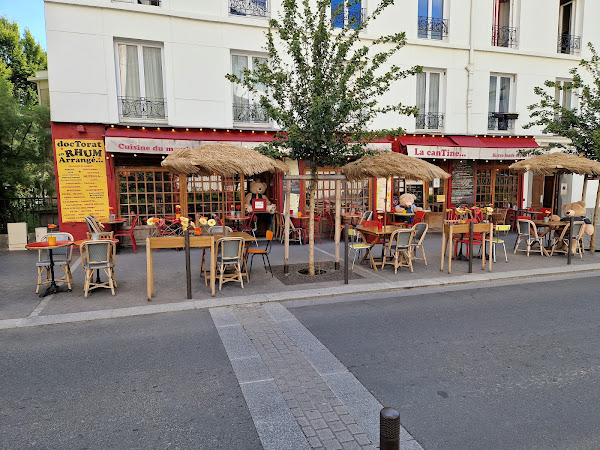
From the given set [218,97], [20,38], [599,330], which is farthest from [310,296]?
[20,38]

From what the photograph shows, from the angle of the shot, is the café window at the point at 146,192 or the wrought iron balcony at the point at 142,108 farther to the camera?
the café window at the point at 146,192

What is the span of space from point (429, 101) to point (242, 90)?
701cm

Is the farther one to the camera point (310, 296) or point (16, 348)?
point (310, 296)

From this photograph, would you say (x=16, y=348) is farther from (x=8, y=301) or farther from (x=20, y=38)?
(x=20, y=38)

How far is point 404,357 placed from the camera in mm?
4555

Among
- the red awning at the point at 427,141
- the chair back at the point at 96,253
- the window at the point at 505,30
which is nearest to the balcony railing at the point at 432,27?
the window at the point at 505,30

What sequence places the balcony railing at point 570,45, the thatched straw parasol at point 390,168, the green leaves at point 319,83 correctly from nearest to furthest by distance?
1. the green leaves at point 319,83
2. the thatched straw parasol at point 390,168
3. the balcony railing at point 570,45

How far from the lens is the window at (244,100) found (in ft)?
41.3

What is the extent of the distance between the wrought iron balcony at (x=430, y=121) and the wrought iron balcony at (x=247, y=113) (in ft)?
19.3

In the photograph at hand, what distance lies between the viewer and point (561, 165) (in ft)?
32.1

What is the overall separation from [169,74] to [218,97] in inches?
59.8

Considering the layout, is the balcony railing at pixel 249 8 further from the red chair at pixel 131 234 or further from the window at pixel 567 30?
the window at pixel 567 30

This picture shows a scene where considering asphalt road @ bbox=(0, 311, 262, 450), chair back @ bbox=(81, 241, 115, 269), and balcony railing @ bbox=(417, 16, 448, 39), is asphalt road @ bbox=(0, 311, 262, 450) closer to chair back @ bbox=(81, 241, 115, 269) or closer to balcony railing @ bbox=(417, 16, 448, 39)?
chair back @ bbox=(81, 241, 115, 269)

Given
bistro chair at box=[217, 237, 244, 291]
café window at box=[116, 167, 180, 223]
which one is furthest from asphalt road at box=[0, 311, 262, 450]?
café window at box=[116, 167, 180, 223]
